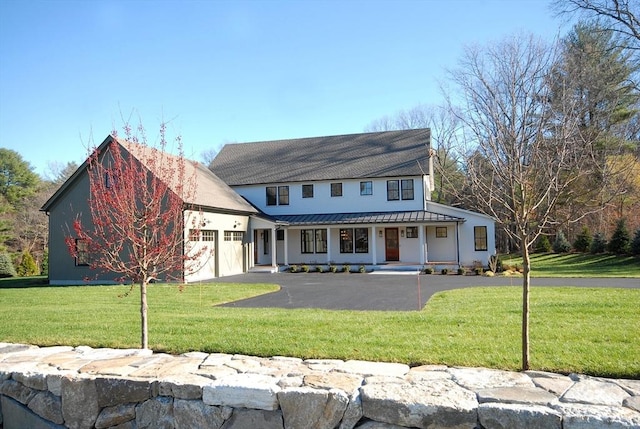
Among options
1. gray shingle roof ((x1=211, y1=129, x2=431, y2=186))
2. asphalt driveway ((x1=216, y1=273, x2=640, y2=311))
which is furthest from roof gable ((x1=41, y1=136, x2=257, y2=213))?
asphalt driveway ((x1=216, y1=273, x2=640, y2=311))

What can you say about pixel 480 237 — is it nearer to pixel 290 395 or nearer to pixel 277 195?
pixel 277 195

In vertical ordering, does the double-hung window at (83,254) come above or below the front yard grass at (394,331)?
above

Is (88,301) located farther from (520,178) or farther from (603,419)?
(603,419)

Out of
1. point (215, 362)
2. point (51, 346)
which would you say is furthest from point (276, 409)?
point (51, 346)

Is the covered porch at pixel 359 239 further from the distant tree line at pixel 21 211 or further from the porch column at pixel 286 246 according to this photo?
the distant tree line at pixel 21 211

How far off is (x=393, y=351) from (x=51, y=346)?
5.16m

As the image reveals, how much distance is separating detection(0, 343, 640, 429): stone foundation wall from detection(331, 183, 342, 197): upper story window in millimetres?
23207

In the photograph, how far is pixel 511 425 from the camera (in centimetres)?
350

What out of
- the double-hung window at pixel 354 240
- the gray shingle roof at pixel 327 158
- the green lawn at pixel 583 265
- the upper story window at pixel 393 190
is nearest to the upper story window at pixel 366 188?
the gray shingle roof at pixel 327 158

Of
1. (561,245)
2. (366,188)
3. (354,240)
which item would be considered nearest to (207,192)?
(354,240)

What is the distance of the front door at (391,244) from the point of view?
90.3 feet

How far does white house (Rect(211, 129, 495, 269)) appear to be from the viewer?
85.5 ft

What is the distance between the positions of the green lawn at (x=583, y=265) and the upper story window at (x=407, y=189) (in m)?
6.55

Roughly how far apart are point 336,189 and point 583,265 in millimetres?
14605
